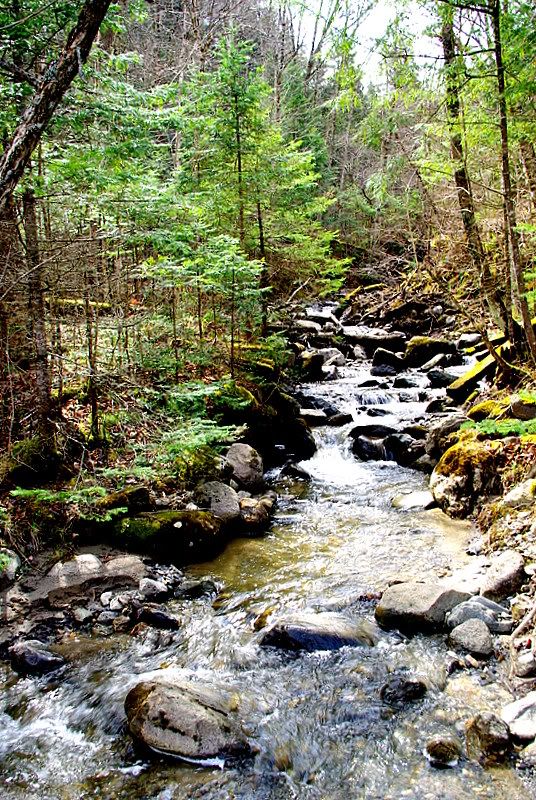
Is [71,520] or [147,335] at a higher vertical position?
[147,335]

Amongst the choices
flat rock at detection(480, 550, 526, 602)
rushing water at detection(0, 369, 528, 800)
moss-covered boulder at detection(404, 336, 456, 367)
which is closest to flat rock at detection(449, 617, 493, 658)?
rushing water at detection(0, 369, 528, 800)

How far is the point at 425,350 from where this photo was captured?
18.4 metres

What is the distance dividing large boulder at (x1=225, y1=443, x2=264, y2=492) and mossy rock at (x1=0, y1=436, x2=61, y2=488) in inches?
128

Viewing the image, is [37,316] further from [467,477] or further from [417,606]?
[467,477]

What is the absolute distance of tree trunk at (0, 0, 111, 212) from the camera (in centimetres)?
336

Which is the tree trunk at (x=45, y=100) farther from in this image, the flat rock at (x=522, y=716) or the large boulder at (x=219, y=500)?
the large boulder at (x=219, y=500)

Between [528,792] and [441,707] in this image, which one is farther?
[441,707]

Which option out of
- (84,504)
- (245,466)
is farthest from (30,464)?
(245,466)

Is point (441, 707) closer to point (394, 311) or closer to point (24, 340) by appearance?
point (24, 340)

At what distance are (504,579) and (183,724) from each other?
337cm

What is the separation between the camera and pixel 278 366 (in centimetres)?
1327

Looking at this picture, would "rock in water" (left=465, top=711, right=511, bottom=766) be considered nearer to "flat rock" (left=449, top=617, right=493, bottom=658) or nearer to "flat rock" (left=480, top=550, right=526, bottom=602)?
"flat rock" (left=449, top=617, right=493, bottom=658)

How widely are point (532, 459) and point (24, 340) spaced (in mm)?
7311

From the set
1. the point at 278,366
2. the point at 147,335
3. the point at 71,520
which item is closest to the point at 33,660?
the point at 71,520
